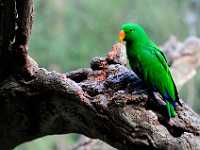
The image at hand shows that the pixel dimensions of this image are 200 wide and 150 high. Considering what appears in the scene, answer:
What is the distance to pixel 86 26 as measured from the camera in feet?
27.6

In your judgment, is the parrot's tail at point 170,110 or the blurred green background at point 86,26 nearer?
the parrot's tail at point 170,110

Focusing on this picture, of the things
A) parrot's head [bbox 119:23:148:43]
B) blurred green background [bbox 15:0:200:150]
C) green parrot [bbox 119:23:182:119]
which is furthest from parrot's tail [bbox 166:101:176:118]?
blurred green background [bbox 15:0:200:150]

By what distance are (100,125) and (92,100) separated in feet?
0.35

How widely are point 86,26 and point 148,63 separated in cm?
650

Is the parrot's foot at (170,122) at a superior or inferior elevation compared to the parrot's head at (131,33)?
inferior

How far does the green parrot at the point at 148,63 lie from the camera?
76.8 inches

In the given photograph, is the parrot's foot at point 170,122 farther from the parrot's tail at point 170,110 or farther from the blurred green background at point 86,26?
the blurred green background at point 86,26

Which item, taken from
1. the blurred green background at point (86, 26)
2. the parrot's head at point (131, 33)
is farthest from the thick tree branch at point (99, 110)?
the blurred green background at point (86, 26)

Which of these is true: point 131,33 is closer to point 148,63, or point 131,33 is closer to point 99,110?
point 148,63

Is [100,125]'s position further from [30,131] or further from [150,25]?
[150,25]

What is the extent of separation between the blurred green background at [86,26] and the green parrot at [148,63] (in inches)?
223

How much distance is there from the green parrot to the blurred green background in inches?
223

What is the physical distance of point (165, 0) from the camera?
9.14 meters

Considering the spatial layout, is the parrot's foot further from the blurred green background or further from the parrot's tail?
the blurred green background
